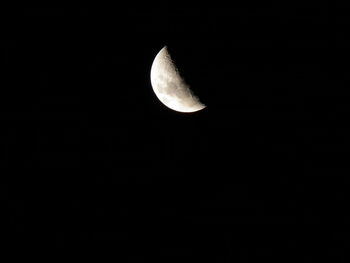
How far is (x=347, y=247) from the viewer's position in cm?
611

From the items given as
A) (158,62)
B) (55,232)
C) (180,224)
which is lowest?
(55,232)

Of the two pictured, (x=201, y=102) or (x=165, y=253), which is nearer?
(x=201, y=102)

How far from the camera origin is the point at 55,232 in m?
6.64

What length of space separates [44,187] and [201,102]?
17.5 feet

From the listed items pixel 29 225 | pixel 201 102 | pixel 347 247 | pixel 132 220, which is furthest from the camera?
pixel 132 220

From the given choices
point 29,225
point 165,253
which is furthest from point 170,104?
point 29,225

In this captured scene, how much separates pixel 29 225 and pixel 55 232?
670 mm

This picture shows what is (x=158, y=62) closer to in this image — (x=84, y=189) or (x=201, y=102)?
(x=201, y=102)

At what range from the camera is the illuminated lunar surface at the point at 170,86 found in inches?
123

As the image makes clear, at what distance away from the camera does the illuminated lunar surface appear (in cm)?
312

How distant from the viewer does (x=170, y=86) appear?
318 cm

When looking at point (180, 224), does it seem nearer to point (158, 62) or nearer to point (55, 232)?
point (55, 232)

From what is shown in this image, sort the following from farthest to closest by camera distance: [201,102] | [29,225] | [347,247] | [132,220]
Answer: [132,220] → [29,225] → [347,247] → [201,102]

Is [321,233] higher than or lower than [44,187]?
lower
